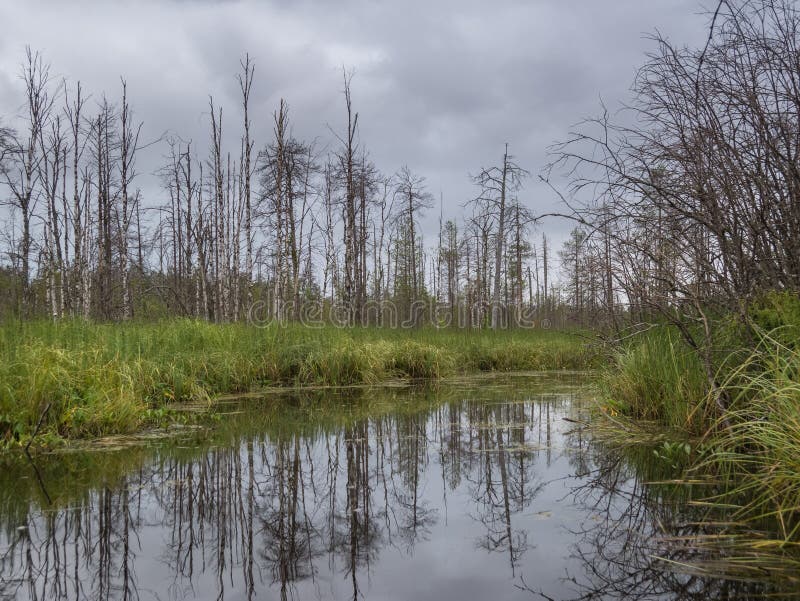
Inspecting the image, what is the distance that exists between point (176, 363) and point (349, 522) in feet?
19.0

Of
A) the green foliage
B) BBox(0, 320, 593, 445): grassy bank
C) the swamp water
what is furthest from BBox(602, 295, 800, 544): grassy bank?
BBox(0, 320, 593, 445): grassy bank

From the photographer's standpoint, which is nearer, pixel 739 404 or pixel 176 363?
pixel 739 404

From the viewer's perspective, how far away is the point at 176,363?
8023mm

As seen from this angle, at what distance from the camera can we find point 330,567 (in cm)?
258

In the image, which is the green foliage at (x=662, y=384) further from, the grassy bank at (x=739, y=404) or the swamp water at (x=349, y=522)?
the swamp water at (x=349, y=522)

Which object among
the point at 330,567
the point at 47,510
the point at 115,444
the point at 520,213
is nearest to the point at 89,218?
the point at 520,213

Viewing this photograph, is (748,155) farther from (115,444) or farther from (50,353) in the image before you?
(50,353)

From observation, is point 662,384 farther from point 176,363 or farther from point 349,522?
point 176,363

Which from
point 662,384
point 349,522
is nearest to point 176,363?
point 349,522

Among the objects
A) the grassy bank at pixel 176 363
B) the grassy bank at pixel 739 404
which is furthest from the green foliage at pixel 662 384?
the grassy bank at pixel 176 363

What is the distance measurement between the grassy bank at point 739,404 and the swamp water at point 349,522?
412 millimetres

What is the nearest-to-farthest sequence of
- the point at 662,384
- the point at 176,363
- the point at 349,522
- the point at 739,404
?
the point at 349,522
the point at 739,404
the point at 662,384
the point at 176,363

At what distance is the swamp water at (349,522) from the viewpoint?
2346 mm

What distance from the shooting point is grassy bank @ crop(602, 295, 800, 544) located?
2.79 meters
